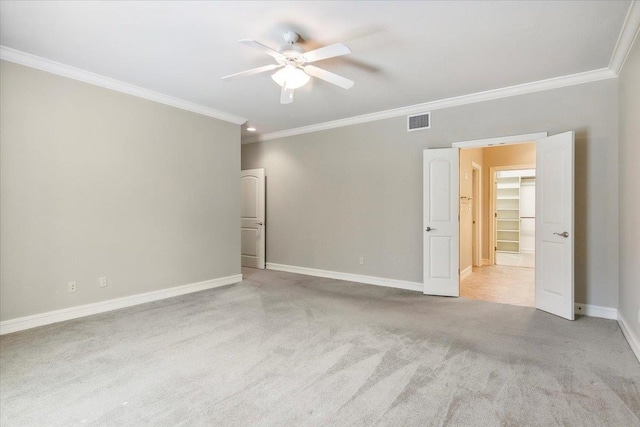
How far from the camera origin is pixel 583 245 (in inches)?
142

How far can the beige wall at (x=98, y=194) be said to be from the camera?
3.14 m

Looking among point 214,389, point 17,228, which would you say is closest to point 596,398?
point 214,389

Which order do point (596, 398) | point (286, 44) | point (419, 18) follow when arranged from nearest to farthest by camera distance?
point (596, 398), point (419, 18), point (286, 44)

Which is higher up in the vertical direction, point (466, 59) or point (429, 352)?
point (466, 59)

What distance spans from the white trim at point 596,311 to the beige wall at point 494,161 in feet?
11.5

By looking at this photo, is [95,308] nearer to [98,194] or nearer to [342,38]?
[98,194]

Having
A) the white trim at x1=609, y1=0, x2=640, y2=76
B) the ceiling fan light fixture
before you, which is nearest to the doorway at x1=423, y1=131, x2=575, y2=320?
the white trim at x1=609, y1=0, x2=640, y2=76

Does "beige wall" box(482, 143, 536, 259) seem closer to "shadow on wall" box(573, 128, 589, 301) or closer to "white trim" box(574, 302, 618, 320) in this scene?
"shadow on wall" box(573, 128, 589, 301)

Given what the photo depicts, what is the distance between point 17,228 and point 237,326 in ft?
7.68

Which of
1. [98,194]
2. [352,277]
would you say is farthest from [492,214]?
[98,194]

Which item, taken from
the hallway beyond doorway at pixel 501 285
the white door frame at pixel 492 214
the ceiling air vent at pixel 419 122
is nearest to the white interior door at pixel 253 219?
the ceiling air vent at pixel 419 122

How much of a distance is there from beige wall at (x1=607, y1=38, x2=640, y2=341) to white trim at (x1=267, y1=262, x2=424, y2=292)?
87.8 inches

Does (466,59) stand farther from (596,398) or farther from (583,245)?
(596,398)

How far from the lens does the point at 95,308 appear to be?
3.65 metres
